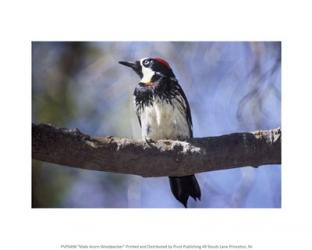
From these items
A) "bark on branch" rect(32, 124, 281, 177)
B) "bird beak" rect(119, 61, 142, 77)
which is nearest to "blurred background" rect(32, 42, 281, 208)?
"bird beak" rect(119, 61, 142, 77)

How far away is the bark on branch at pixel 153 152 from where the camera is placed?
6.47ft

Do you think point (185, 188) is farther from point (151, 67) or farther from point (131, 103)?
point (151, 67)

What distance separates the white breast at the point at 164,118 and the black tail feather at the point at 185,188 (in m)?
0.24

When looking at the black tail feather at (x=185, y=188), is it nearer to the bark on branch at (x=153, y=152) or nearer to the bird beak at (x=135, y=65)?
the bark on branch at (x=153, y=152)

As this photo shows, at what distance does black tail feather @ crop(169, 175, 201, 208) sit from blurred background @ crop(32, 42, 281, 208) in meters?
0.03

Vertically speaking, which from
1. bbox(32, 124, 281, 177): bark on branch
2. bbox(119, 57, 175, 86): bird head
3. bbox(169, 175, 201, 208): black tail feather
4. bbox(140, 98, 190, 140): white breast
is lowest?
bbox(169, 175, 201, 208): black tail feather

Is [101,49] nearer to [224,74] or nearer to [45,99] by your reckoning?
[45,99]

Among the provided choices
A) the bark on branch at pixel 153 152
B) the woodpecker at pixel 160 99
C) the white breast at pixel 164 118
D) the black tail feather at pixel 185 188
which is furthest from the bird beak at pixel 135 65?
the black tail feather at pixel 185 188

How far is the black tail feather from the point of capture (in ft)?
8.00

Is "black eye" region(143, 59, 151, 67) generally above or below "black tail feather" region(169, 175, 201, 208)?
above

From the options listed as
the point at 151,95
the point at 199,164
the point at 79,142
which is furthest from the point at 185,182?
the point at 79,142

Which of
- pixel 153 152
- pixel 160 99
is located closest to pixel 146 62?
pixel 160 99

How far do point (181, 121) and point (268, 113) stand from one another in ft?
1.50

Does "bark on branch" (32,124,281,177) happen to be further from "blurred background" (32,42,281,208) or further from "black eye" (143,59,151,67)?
"black eye" (143,59,151,67)
